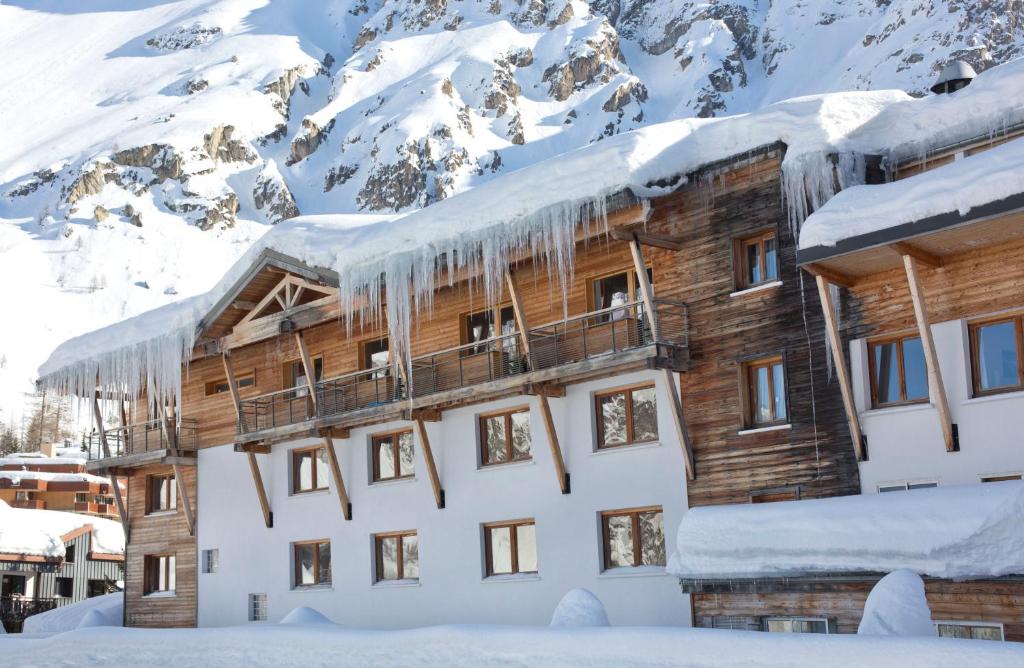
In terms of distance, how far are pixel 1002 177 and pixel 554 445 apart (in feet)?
30.8

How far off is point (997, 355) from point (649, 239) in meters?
5.80

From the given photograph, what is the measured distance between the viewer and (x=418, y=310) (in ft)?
79.3

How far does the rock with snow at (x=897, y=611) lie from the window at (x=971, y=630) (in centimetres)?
369

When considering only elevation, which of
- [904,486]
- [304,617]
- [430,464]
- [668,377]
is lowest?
[304,617]

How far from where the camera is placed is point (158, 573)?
31531 mm

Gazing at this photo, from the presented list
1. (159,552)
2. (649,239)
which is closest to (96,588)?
(159,552)

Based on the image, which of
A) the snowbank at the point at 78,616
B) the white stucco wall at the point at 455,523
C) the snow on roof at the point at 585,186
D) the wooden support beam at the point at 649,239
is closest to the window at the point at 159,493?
the white stucco wall at the point at 455,523

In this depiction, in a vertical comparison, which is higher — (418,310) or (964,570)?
(418,310)

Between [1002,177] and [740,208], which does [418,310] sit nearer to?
[740,208]

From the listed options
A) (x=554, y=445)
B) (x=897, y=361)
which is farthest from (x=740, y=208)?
(x=554, y=445)

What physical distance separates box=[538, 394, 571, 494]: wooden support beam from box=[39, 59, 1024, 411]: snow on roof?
2318 mm

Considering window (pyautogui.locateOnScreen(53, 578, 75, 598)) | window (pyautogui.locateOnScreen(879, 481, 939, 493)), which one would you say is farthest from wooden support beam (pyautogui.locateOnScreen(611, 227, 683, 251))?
window (pyautogui.locateOnScreen(53, 578, 75, 598))

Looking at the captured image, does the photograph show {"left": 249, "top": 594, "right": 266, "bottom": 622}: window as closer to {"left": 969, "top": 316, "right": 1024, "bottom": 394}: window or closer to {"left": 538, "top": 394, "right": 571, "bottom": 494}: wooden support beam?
{"left": 538, "top": 394, "right": 571, "bottom": 494}: wooden support beam

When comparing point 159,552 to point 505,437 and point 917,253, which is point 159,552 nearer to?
point 505,437
